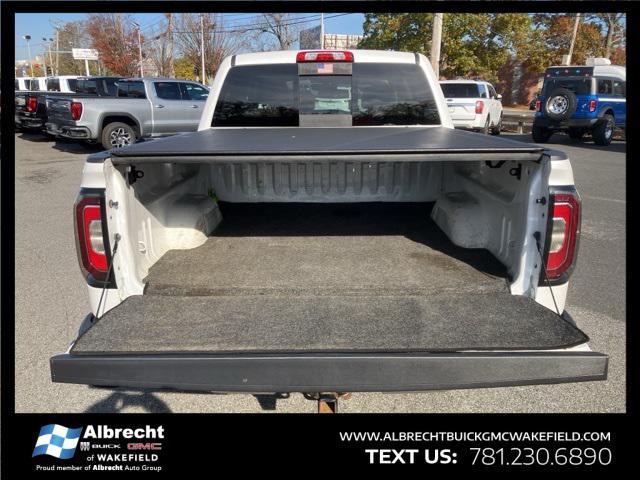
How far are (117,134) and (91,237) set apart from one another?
12.8 m

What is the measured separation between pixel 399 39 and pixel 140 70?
29028 mm

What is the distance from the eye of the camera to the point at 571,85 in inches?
665

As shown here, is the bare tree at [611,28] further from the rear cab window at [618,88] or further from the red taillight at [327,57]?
the red taillight at [327,57]

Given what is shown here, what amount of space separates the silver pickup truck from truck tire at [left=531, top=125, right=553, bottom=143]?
37.2 feet

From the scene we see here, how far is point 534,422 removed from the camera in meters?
2.98

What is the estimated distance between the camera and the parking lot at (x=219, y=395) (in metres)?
3.12

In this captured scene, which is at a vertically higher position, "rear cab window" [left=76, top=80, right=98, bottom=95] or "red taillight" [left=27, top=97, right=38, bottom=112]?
"rear cab window" [left=76, top=80, right=98, bottom=95]

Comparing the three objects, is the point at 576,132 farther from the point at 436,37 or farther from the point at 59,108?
the point at 59,108

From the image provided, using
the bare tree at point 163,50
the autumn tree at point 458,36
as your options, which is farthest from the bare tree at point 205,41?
the autumn tree at point 458,36

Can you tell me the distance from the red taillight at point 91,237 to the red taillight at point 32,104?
665 inches

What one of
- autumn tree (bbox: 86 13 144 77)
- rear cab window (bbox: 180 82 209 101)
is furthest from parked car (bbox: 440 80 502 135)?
autumn tree (bbox: 86 13 144 77)

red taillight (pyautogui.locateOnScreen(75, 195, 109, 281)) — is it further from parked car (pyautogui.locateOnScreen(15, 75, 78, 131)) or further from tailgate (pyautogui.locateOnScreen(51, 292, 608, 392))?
parked car (pyautogui.locateOnScreen(15, 75, 78, 131))

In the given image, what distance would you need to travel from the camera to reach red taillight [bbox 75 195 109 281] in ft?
8.22

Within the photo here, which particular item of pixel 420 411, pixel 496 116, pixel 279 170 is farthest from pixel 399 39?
pixel 420 411
